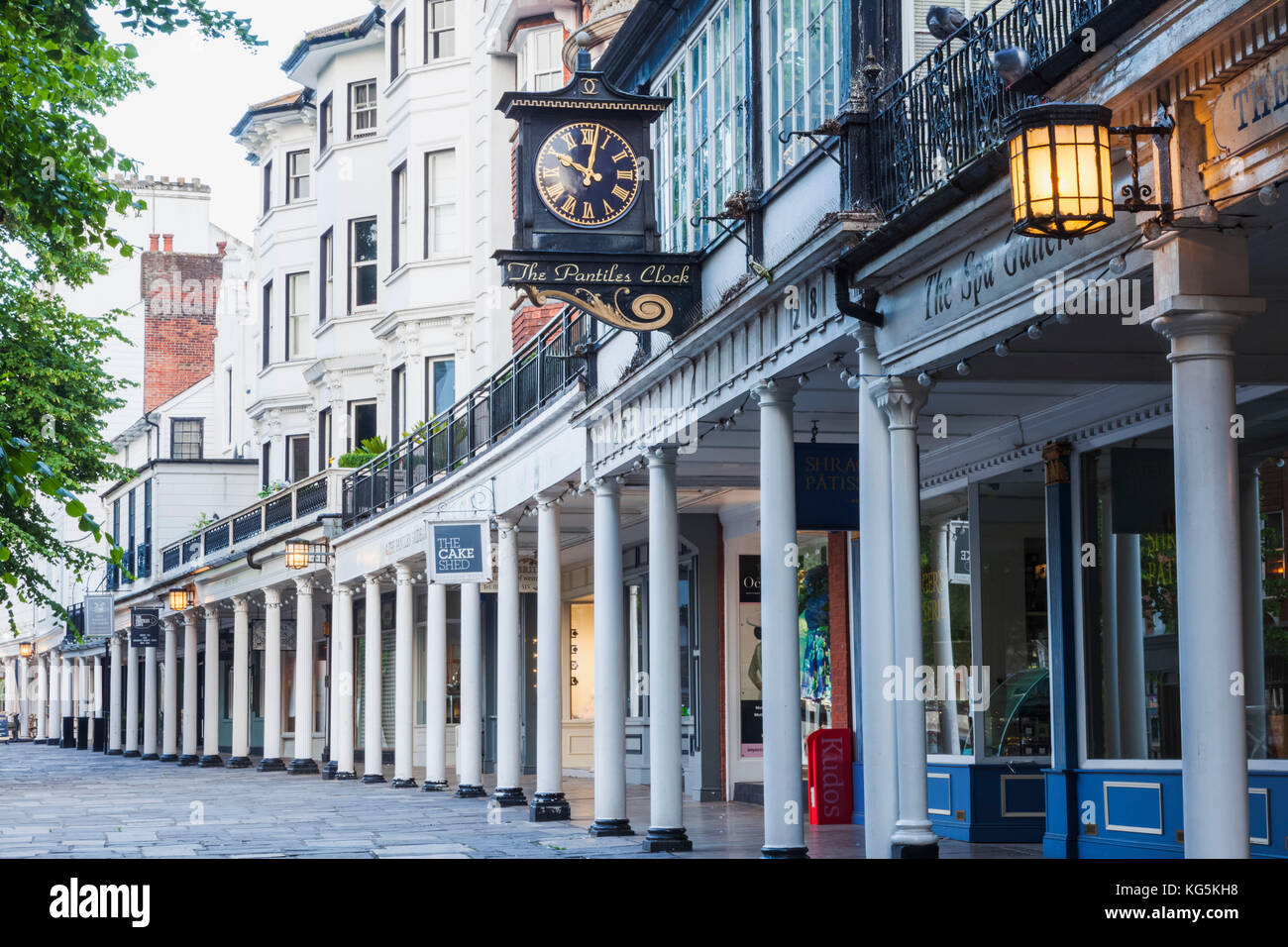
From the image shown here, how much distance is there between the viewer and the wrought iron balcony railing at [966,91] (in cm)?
806

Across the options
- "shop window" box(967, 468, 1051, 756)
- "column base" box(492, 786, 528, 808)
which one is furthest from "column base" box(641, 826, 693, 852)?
"column base" box(492, 786, 528, 808)

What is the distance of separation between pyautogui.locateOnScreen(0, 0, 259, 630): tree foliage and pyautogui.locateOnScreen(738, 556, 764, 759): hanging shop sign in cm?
815

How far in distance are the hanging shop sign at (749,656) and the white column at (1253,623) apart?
451 inches

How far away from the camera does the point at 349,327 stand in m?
37.5

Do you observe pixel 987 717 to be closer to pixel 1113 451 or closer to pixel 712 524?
pixel 1113 451

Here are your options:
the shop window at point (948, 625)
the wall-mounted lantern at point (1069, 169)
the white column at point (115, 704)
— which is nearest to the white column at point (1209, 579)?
the wall-mounted lantern at point (1069, 169)

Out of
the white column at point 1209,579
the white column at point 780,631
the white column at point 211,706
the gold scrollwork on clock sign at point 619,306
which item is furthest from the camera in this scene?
the white column at point 211,706

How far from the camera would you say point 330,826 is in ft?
63.6

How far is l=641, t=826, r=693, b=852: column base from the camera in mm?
15156

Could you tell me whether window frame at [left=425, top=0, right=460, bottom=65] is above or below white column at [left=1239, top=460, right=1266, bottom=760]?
above

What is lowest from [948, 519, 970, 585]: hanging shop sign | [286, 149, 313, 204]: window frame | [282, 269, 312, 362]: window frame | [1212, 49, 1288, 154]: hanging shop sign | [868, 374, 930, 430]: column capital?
[948, 519, 970, 585]: hanging shop sign

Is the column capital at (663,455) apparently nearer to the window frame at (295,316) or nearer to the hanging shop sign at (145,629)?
the window frame at (295,316)

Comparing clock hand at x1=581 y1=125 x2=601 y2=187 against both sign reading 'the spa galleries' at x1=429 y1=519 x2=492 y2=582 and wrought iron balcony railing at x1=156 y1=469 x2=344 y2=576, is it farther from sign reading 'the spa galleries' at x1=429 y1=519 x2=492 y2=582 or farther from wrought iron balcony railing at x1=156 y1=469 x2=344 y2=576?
wrought iron balcony railing at x1=156 y1=469 x2=344 y2=576

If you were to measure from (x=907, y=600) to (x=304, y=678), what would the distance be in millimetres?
23815
